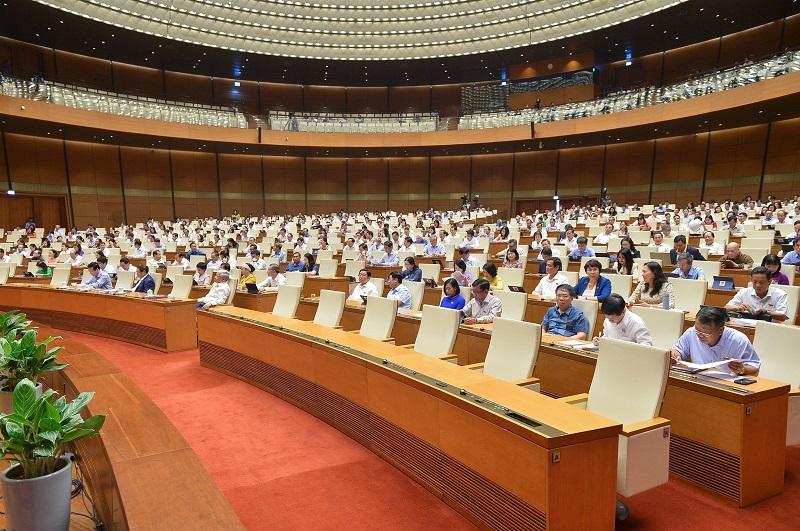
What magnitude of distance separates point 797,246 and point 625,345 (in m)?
5.36

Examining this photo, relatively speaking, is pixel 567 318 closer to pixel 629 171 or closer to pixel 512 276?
pixel 512 276

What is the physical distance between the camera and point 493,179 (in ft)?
82.4

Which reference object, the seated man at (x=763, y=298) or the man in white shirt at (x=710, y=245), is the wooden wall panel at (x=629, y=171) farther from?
the seated man at (x=763, y=298)

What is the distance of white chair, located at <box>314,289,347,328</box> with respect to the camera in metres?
5.59

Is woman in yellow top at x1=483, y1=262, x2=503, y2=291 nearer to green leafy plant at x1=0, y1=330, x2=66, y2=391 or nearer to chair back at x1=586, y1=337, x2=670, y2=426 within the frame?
chair back at x1=586, y1=337, x2=670, y2=426

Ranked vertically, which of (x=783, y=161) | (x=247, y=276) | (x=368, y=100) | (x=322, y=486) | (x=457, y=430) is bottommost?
(x=322, y=486)

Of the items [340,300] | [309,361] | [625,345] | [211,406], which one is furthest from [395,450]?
[340,300]

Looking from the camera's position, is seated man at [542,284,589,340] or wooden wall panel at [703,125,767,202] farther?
wooden wall panel at [703,125,767,202]

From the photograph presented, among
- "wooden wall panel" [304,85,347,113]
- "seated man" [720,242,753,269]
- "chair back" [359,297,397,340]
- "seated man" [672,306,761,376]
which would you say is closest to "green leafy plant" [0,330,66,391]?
"chair back" [359,297,397,340]

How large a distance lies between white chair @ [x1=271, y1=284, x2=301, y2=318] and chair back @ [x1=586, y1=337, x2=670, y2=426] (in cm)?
405

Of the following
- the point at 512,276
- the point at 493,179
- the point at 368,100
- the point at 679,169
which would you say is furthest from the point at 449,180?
the point at 512,276

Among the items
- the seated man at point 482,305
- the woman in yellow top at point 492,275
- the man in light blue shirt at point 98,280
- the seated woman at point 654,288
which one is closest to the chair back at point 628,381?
the seated man at point 482,305

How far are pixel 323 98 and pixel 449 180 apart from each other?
7875mm

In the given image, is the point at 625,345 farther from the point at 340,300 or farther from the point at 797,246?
the point at 797,246
